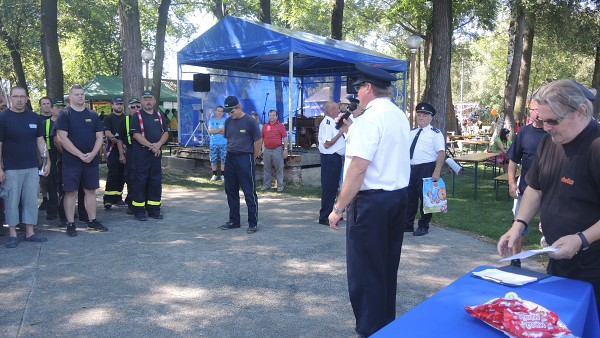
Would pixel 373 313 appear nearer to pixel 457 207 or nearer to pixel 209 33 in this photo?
pixel 457 207

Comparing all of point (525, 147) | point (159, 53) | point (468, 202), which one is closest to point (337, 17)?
point (159, 53)

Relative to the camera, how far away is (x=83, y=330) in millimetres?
3980

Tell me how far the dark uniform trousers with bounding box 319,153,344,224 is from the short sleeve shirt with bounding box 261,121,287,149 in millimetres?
3387

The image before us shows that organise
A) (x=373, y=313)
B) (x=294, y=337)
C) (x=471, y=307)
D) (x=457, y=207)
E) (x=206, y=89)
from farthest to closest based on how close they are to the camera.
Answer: (x=206, y=89)
(x=457, y=207)
(x=294, y=337)
(x=373, y=313)
(x=471, y=307)

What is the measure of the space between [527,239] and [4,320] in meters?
6.38

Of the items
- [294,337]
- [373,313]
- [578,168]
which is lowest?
[294,337]

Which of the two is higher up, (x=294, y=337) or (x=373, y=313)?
(x=373, y=313)

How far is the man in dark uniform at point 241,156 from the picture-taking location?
7293mm

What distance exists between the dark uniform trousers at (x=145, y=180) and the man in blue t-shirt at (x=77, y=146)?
39.7 inches

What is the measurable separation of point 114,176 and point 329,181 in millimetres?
3912

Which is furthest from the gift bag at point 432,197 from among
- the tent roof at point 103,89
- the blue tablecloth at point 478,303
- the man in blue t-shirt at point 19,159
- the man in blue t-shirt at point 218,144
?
the tent roof at point 103,89

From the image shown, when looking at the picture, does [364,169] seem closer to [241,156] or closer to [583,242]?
[583,242]

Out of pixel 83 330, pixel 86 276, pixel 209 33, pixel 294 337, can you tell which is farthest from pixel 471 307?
pixel 209 33

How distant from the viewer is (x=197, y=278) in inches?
207
